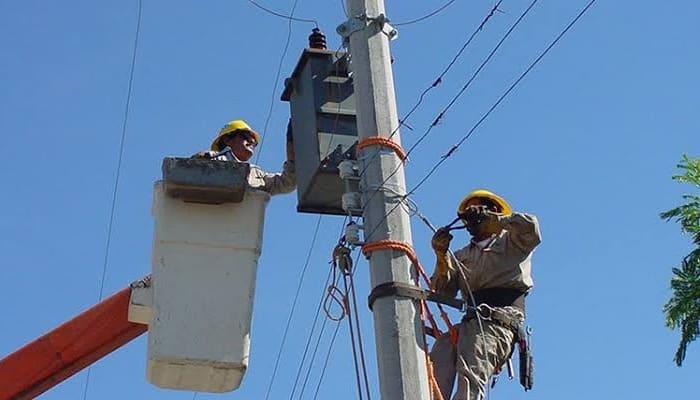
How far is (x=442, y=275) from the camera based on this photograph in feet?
23.7

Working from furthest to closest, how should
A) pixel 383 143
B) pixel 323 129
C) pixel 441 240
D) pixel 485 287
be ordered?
pixel 323 129
pixel 485 287
pixel 441 240
pixel 383 143

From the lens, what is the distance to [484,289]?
727cm

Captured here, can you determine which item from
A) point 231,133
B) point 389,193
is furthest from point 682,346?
point 389,193

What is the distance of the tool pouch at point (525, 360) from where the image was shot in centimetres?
709

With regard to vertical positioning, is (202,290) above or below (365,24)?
below

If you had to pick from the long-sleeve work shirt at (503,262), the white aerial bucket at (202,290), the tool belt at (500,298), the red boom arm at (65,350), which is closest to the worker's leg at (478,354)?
the tool belt at (500,298)

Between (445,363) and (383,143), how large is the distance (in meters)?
1.16

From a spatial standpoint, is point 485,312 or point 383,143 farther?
point 485,312

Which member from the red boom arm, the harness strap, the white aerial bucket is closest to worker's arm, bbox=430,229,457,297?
the harness strap

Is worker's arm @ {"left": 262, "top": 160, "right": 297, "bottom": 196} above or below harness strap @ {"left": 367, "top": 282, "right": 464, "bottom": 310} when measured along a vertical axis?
above

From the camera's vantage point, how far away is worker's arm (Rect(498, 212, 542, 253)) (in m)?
7.10

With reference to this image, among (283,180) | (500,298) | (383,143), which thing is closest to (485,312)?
(500,298)

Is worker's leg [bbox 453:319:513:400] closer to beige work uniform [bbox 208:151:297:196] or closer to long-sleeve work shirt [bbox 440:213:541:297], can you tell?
long-sleeve work shirt [bbox 440:213:541:297]

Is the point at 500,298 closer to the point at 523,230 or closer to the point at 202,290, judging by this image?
the point at 523,230
